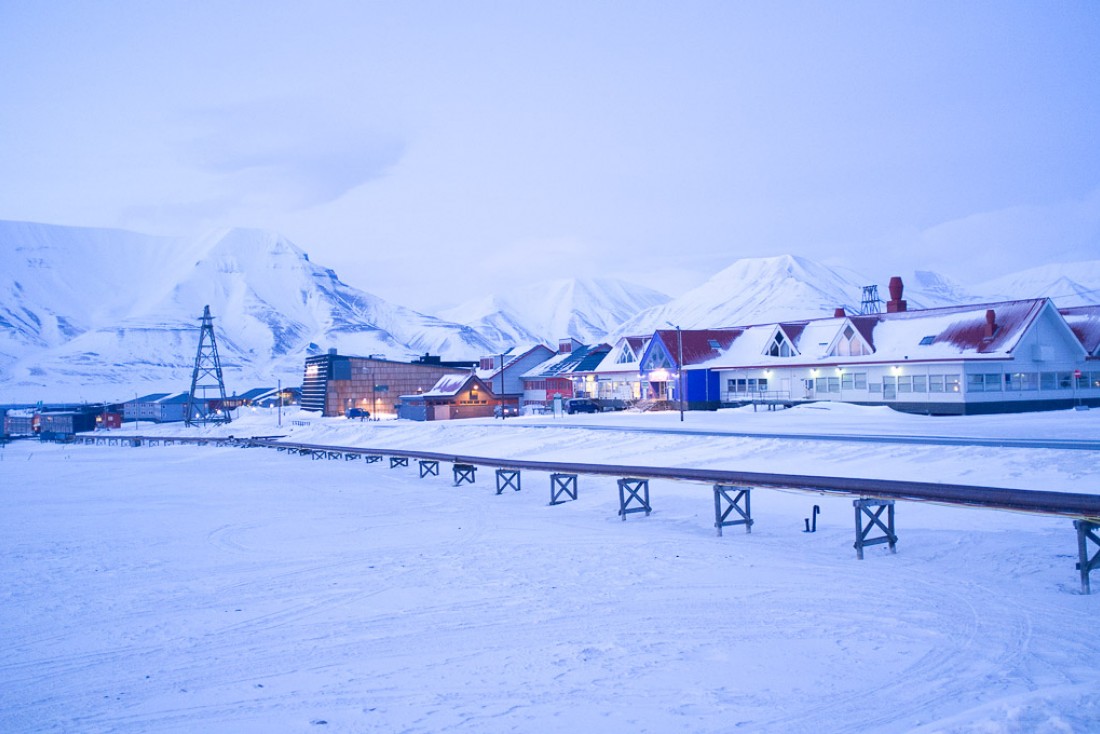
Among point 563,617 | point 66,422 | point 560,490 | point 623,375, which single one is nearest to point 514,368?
point 623,375

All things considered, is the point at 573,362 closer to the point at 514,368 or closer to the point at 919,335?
the point at 514,368

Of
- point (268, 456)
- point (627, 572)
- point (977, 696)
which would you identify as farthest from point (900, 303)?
point (977, 696)

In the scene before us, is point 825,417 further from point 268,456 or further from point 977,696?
point 268,456

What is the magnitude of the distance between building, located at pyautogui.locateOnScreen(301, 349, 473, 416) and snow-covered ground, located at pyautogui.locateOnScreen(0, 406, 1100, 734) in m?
69.3

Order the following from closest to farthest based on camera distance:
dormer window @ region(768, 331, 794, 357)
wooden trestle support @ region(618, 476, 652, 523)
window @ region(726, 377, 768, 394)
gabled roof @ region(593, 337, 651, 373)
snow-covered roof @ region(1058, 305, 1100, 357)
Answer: wooden trestle support @ region(618, 476, 652, 523) → snow-covered roof @ region(1058, 305, 1100, 357) → window @ region(726, 377, 768, 394) → dormer window @ region(768, 331, 794, 357) → gabled roof @ region(593, 337, 651, 373)

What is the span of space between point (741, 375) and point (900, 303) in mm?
16850

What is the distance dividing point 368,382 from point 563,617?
3397 inches

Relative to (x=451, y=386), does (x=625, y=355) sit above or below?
above

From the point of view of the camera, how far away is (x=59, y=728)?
827cm

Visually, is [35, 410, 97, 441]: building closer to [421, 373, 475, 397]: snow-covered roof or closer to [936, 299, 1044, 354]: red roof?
[421, 373, 475, 397]: snow-covered roof

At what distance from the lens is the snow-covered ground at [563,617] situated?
8453mm

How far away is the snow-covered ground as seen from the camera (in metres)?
8.45

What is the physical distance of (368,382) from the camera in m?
95.0

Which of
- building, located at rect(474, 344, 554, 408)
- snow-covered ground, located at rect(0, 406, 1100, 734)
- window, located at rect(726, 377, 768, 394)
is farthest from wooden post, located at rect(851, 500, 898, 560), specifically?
building, located at rect(474, 344, 554, 408)
